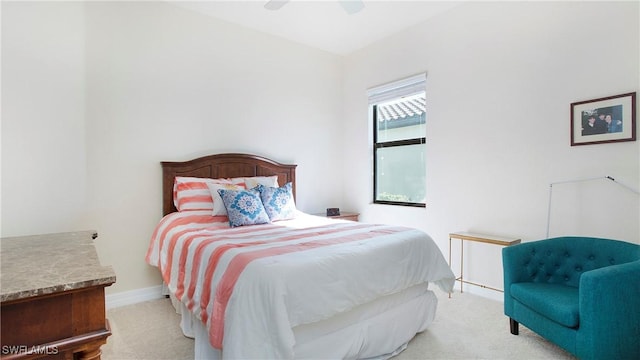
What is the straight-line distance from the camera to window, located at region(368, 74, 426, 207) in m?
3.77

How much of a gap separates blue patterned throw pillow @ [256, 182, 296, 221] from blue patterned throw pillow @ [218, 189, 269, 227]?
0.35 ft

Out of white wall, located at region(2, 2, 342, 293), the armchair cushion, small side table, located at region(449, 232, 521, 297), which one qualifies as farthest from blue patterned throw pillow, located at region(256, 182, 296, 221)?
the armchair cushion

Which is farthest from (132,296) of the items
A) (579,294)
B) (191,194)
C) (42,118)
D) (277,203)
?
(579,294)

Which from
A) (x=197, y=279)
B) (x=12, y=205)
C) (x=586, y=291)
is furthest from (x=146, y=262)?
(x=586, y=291)

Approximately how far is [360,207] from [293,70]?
203 centimetres

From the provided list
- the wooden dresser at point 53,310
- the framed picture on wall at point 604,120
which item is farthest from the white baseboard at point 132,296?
the framed picture on wall at point 604,120

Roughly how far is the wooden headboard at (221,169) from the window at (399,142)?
3.94 feet

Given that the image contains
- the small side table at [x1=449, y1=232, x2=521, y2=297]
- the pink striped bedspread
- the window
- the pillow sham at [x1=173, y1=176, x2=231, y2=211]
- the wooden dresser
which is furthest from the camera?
the window

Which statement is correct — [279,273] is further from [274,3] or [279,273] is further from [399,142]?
[399,142]

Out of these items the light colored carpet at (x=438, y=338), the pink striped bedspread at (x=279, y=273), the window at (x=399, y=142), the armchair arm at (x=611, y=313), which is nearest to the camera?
the pink striped bedspread at (x=279, y=273)

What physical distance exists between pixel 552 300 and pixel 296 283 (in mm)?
1586

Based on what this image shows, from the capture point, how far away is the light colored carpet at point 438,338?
2.07m

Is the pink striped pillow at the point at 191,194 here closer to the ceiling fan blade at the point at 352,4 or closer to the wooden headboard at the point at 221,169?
the wooden headboard at the point at 221,169

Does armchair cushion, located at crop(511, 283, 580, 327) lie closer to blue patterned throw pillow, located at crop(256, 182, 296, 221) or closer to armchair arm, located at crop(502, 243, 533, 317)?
armchair arm, located at crop(502, 243, 533, 317)
